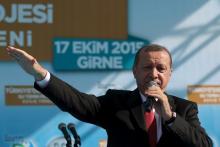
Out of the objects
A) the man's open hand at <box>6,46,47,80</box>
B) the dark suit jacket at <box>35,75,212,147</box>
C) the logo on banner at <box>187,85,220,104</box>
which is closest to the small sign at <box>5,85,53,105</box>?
the logo on banner at <box>187,85,220,104</box>

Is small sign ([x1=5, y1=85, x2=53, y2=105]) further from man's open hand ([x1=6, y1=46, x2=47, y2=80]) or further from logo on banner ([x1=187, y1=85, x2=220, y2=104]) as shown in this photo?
man's open hand ([x1=6, y1=46, x2=47, y2=80])

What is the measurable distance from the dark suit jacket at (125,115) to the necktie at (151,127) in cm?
→ 2

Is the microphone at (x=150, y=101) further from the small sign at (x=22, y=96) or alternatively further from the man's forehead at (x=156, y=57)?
the small sign at (x=22, y=96)

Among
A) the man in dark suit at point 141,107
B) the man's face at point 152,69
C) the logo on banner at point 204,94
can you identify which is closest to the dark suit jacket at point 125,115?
the man in dark suit at point 141,107

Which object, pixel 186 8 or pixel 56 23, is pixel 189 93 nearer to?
pixel 186 8

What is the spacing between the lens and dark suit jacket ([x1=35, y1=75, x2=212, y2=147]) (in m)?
1.73

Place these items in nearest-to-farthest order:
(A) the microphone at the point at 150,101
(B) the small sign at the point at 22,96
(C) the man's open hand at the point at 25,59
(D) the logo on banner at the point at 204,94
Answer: (A) the microphone at the point at 150,101 → (C) the man's open hand at the point at 25,59 → (B) the small sign at the point at 22,96 → (D) the logo on banner at the point at 204,94

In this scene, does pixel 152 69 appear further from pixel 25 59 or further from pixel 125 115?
pixel 25 59

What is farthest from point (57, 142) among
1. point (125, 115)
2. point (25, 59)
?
point (25, 59)

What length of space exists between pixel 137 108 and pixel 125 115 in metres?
0.06

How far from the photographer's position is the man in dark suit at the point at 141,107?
1706 mm

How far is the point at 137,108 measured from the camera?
1918 millimetres

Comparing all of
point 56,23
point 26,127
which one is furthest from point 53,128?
point 56,23

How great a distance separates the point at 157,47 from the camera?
6.21 ft
